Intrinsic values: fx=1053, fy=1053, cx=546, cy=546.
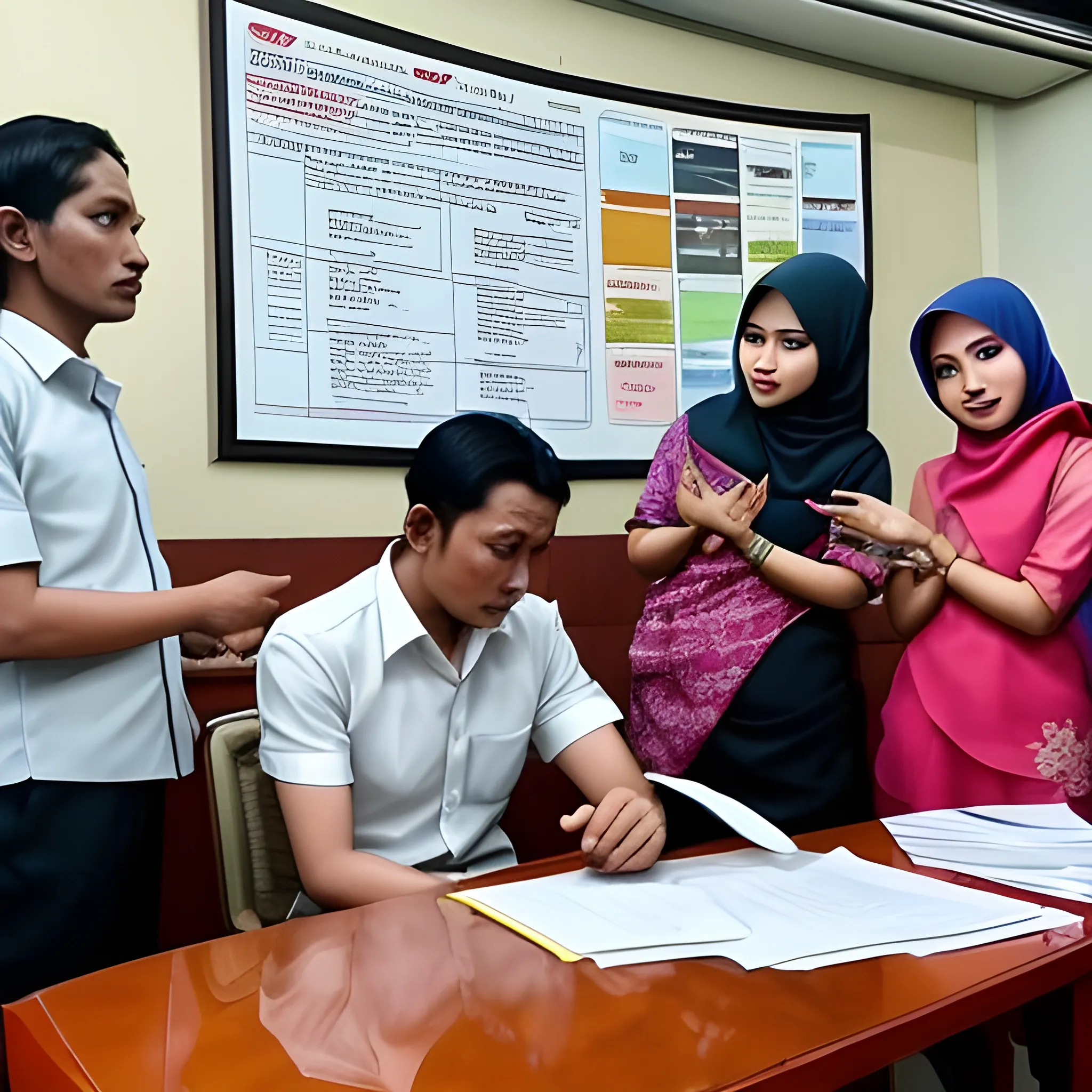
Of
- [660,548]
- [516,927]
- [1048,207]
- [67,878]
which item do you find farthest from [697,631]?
[1048,207]

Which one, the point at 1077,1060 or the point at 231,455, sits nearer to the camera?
the point at 1077,1060

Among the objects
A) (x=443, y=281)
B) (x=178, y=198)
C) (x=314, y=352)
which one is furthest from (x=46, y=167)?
(x=443, y=281)

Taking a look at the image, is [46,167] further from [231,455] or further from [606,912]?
[606,912]

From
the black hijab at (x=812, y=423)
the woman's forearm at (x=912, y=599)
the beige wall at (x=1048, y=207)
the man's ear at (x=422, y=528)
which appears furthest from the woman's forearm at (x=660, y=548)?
the beige wall at (x=1048, y=207)

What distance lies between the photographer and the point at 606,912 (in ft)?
2.97

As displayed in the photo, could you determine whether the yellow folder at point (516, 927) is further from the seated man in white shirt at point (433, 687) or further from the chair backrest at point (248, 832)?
the chair backrest at point (248, 832)

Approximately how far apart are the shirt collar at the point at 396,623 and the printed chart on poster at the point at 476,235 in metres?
0.74

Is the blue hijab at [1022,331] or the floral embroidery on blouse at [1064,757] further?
the blue hijab at [1022,331]

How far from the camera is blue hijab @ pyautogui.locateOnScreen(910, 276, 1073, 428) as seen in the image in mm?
1586

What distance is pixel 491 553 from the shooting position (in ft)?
3.99

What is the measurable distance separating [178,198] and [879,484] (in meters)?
1.28

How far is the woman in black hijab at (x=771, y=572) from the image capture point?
1.54 m

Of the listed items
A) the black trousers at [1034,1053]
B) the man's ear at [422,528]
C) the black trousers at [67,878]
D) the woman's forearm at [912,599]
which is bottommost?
the black trousers at [1034,1053]

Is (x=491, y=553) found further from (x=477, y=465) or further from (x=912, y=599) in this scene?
(x=912, y=599)
